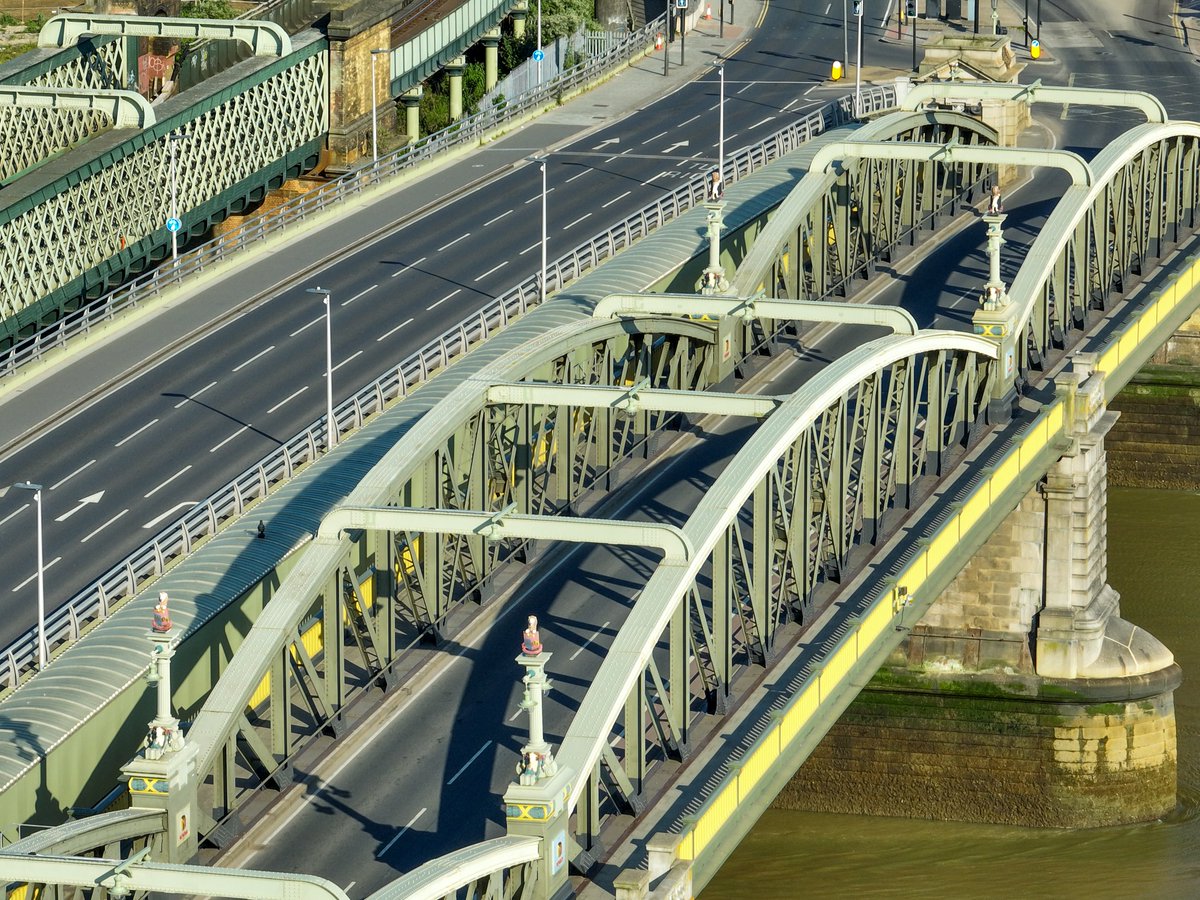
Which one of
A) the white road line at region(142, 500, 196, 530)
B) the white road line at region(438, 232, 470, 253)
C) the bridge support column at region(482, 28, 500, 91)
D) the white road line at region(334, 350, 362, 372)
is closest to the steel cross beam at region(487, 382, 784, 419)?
the white road line at region(142, 500, 196, 530)

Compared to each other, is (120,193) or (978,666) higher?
(120,193)

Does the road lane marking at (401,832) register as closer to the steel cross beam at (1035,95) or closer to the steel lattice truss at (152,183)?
the steel lattice truss at (152,183)

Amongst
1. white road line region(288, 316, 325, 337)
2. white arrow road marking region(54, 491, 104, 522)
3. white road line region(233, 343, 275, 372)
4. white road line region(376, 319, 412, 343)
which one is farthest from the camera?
white road line region(288, 316, 325, 337)

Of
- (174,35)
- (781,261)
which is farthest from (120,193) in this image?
(781,261)

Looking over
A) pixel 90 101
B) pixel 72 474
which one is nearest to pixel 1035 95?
pixel 90 101

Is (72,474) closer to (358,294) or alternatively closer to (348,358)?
(348,358)

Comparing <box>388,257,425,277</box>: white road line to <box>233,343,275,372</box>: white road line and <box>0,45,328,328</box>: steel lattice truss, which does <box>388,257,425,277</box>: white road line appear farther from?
<box>0,45,328,328</box>: steel lattice truss

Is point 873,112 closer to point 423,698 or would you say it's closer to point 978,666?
point 978,666
